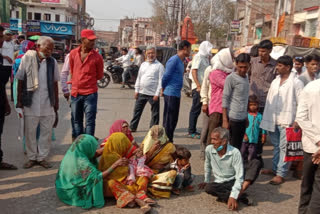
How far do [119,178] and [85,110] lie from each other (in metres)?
1.98

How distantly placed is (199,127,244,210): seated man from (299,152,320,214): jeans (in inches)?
27.6

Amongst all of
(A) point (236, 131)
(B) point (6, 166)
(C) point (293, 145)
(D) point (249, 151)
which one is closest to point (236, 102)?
(A) point (236, 131)

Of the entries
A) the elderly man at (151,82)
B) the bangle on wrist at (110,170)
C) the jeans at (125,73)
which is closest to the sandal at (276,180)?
the bangle on wrist at (110,170)

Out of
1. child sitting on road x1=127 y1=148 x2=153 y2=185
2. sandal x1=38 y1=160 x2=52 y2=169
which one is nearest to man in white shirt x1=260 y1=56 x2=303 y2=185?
child sitting on road x1=127 y1=148 x2=153 y2=185

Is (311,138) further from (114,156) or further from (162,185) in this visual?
(114,156)

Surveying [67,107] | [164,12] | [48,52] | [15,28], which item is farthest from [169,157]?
[15,28]

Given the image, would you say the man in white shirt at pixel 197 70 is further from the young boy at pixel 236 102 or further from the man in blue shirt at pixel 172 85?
the young boy at pixel 236 102

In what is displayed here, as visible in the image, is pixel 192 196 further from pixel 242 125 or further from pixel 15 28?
pixel 15 28

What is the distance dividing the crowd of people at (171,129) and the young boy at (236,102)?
0.04ft

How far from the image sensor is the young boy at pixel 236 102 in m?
4.65

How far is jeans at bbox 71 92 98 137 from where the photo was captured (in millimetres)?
5613

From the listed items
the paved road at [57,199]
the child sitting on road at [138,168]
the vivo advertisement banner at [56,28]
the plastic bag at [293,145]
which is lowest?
the paved road at [57,199]

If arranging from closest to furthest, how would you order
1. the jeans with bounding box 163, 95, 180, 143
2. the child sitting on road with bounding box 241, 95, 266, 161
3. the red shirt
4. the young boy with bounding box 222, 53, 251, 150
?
the young boy with bounding box 222, 53, 251, 150 < the child sitting on road with bounding box 241, 95, 266, 161 < the red shirt < the jeans with bounding box 163, 95, 180, 143

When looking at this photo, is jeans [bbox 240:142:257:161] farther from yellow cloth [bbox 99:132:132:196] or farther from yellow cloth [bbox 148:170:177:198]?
yellow cloth [bbox 99:132:132:196]
